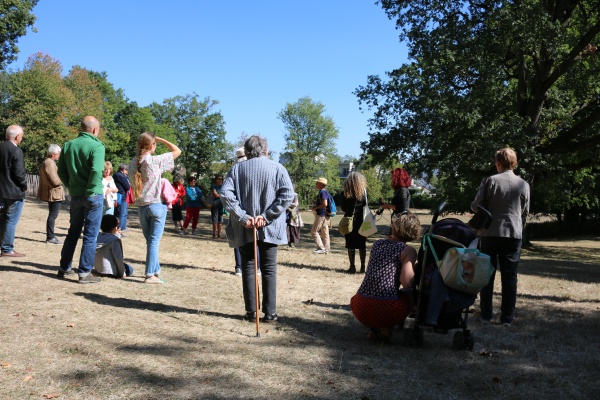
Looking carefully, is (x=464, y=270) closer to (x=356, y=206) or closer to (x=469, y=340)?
(x=469, y=340)

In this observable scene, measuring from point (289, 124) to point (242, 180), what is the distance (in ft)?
254

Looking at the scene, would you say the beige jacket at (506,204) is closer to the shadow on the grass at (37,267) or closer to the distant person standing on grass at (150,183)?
the distant person standing on grass at (150,183)

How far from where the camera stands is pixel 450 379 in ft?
14.4

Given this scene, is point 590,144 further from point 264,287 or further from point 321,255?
point 264,287

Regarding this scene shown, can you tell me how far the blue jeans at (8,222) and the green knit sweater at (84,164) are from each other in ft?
7.79

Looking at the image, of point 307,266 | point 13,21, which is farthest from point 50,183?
point 13,21

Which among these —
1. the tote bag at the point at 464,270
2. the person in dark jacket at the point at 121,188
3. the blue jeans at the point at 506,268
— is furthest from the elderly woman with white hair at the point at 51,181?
the tote bag at the point at 464,270

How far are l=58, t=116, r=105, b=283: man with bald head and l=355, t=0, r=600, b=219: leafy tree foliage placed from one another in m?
13.7

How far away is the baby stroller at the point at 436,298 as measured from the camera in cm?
512

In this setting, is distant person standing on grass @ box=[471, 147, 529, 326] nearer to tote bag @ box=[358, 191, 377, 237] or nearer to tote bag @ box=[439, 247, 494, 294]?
tote bag @ box=[439, 247, 494, 294]

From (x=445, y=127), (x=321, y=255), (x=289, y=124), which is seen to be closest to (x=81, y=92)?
(x=289, y=124)

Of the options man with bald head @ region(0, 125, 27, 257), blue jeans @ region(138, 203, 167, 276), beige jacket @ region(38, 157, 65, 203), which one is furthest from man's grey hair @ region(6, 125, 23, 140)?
blue jeans @ region(138, 203, 167, 276)

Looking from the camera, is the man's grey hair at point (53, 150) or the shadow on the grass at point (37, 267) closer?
the shadow on the grass at point (37, 267)

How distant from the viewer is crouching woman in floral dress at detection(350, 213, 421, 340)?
17.1 ft
